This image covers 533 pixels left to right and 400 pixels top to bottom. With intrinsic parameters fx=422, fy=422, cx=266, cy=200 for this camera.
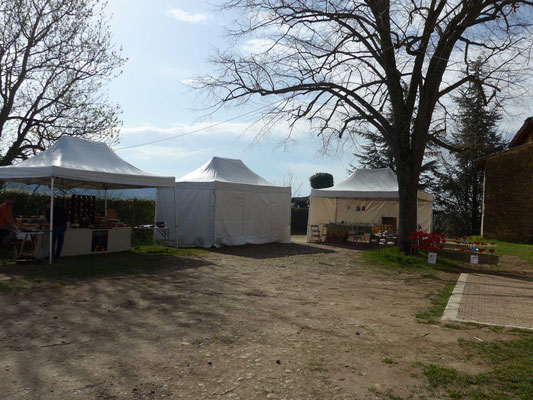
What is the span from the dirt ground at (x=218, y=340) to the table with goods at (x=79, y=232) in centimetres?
294

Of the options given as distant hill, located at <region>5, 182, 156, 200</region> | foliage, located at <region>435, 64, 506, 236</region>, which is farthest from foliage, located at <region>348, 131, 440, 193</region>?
distant hill, located at <region>5, 182, 156, 200</region>

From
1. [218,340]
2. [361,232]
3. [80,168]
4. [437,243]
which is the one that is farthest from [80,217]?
[361,232]

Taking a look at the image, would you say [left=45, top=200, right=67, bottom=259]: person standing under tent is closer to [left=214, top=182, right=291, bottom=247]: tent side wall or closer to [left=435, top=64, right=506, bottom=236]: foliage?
[left=214, top=182, right=291, bottom=247]: tent side wall

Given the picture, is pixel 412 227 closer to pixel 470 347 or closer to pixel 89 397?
pixel 470 347

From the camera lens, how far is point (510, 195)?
17016 mm

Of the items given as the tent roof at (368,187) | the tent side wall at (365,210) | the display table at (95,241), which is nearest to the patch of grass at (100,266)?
the display table at (95,241)

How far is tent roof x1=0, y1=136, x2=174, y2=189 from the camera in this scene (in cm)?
863

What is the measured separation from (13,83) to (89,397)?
44.2 ft

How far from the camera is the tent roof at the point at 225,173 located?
45.1 feet

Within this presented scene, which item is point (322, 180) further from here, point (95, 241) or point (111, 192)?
point (95, 241)

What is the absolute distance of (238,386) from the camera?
3014mm

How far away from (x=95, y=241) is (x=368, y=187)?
31.8 feet

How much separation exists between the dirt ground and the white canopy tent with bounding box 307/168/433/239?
27.1 feet

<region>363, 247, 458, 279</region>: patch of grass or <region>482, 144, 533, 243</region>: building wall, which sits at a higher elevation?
<region>482, 144, 533, 243</region>: building wall
